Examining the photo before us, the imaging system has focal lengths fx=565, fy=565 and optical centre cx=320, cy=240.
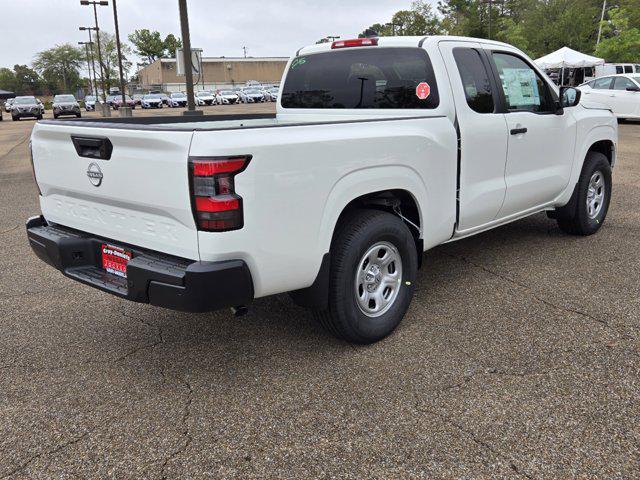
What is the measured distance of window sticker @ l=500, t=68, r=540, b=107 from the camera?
4.48 metres

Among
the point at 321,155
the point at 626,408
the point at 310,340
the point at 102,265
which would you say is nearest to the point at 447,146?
the point at 321,155

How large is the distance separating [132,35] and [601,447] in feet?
412

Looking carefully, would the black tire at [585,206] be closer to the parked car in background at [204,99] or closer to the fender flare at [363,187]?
the fender flare at [363,187]

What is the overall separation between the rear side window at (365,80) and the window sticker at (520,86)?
0.86 meters

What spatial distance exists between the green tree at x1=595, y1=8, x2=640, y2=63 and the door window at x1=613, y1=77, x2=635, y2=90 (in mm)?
15600

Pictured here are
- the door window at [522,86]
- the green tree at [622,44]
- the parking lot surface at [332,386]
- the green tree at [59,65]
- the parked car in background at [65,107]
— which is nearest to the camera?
the parking lot surface at [332,386]

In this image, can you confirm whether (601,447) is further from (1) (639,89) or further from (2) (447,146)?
(1) (639,89)

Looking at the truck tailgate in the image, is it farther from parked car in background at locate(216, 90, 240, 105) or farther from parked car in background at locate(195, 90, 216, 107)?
parked car in background at locate(216, 90, 240, 105)

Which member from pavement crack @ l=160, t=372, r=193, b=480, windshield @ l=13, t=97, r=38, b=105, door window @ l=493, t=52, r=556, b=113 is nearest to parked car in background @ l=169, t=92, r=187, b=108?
windshield @ l=13, t=97, r=38, b=105

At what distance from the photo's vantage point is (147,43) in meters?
113

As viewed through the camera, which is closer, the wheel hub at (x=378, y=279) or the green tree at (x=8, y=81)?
the wheel hub at (x=378, y=279)

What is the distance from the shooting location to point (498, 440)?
2.57m

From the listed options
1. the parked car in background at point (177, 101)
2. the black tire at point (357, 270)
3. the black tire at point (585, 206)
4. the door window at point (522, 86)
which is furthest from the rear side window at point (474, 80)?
the parked car in background at point (177, 101)

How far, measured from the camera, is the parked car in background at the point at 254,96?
5331cm
